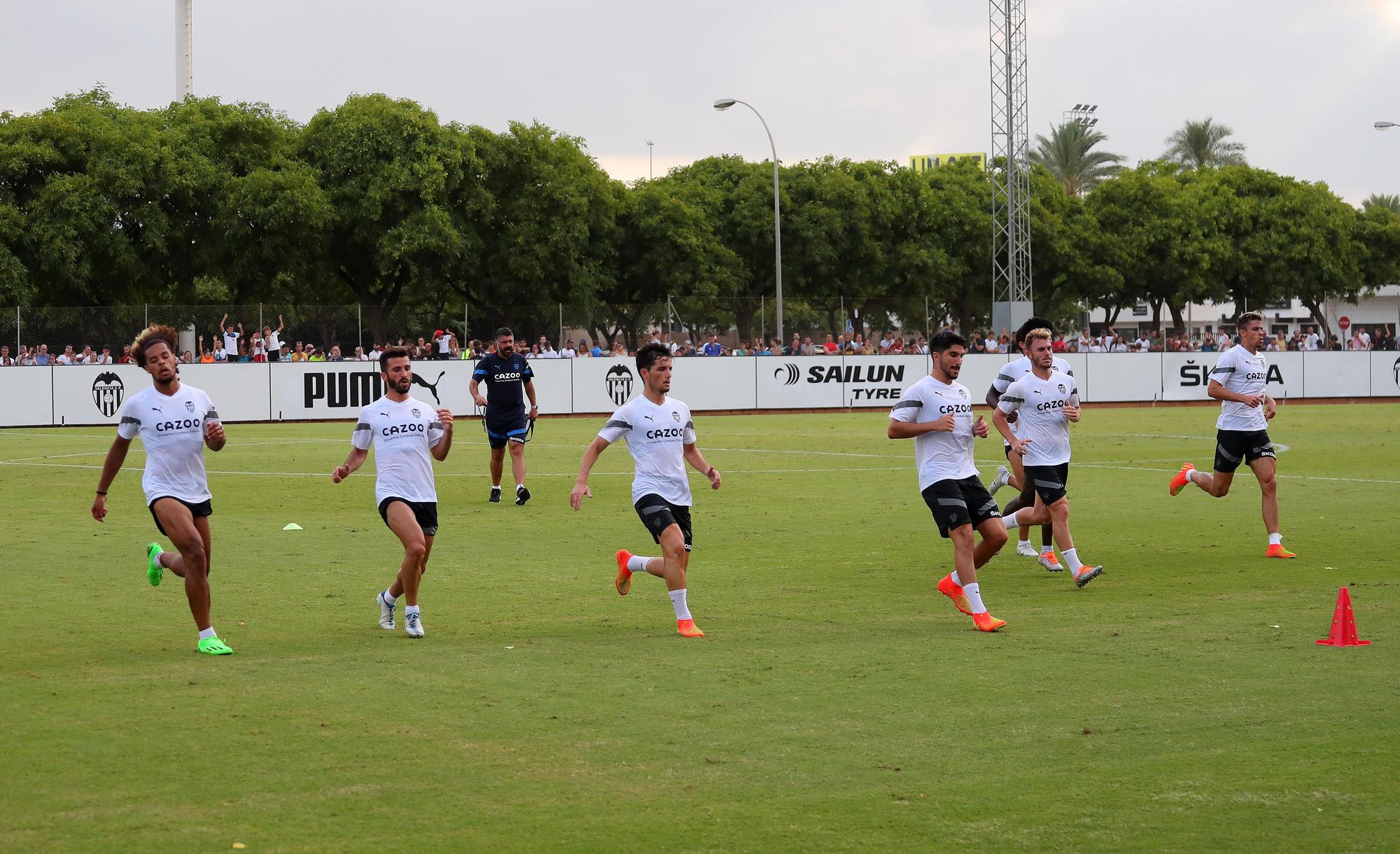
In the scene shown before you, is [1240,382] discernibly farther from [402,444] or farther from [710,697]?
[710,697]

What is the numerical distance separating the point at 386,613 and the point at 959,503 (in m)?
3.75

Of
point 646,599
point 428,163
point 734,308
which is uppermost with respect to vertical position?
point 428,163

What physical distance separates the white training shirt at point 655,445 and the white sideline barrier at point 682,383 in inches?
936

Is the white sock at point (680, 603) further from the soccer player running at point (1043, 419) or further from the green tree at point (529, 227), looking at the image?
the green tree at point (529, 227)

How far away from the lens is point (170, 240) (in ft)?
151

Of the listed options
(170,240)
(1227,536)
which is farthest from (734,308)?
(1227,536)

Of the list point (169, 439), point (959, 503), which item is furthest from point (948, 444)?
point (169, 439)

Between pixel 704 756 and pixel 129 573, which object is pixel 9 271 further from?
pixel 704 756

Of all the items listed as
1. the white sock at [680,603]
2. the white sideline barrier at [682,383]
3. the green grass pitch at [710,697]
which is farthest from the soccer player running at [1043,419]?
the white sideline barrier at [682,383]

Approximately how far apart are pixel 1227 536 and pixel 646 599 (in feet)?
21.1

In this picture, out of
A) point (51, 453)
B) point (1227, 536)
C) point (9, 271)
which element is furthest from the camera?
point (9, 271)

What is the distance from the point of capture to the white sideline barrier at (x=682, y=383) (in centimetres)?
3644

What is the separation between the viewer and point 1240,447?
14195mm

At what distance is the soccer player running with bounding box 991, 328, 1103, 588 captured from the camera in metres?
12.2
